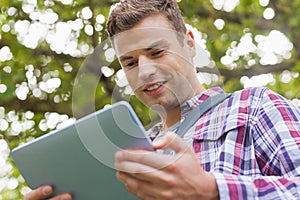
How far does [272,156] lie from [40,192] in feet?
1.35

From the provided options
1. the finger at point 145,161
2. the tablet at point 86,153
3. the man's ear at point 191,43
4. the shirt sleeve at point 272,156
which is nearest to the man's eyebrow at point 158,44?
the man's ear at point 191,43

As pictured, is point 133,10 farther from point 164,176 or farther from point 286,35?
point 286,35

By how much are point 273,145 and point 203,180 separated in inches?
10.2

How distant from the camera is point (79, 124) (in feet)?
2.95

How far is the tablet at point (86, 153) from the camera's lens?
0.87m

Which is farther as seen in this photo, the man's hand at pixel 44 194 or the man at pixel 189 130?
the man's hand at pixel 44 194

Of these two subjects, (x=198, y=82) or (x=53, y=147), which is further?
(x=198, y=82)

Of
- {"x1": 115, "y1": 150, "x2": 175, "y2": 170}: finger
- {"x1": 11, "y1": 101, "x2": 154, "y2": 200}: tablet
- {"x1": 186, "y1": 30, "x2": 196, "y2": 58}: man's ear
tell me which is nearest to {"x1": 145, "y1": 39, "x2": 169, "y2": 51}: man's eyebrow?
{"x1": 186, "y1": 30, "x2": 196, "y2": 58}: man's ear

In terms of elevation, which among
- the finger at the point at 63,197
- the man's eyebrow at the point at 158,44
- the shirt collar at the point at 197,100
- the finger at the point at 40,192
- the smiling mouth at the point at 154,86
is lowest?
the shirt collar at the point at 197,100

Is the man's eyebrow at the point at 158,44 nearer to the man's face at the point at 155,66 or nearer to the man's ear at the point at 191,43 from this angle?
the man's face at the point at 155,66

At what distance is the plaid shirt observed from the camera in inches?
Answer: 36.4

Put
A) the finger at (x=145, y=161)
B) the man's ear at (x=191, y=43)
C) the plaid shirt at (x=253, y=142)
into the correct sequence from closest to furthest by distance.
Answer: the finger at (x=145, y=161)
the plaid shirt at (x=253, y=142)
the man's ear at (x=191, y=43)

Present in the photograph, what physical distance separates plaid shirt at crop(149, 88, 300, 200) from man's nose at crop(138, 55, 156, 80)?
188 millimetres

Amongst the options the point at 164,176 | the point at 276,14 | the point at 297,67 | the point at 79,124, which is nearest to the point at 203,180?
the point at 164,176
